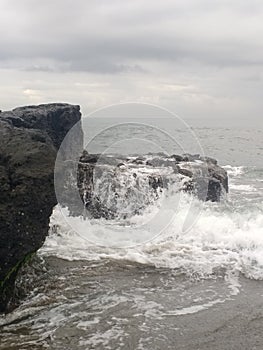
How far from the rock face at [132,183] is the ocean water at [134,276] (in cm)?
60

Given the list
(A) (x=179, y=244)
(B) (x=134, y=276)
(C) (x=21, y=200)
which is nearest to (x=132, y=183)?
(A) (x=179, y=244)

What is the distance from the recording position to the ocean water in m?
6.85

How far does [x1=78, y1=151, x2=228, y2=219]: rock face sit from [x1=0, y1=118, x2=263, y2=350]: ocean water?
60cm

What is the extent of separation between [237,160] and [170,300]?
1465 inches

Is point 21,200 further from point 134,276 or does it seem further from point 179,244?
point 179,244

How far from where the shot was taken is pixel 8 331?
6.80 m

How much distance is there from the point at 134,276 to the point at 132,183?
7.32 m

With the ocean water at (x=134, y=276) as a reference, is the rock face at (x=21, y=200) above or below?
above

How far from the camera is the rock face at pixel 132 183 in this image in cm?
1532

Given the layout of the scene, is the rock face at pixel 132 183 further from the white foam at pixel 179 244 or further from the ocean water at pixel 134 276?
the white foam at pixel 179 244

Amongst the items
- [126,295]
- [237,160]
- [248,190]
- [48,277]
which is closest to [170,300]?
[126,295]

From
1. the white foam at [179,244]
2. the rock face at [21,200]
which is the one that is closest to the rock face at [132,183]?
the white foam at [179,244]

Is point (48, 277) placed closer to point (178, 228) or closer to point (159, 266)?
point (159, 266)

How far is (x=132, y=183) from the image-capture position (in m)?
16.5
